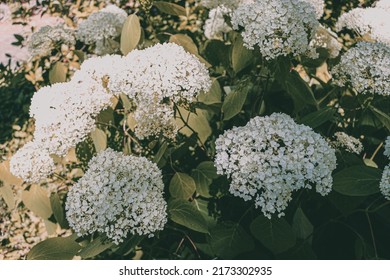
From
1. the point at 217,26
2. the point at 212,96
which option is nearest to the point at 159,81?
the point at 212,96

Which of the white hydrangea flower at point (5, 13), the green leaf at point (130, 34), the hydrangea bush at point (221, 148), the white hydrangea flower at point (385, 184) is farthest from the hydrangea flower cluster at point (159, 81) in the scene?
the white hydrangea flower at point (5, 13)

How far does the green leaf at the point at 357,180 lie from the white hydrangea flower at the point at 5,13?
4.70 metres

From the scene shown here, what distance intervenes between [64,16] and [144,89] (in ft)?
11.6

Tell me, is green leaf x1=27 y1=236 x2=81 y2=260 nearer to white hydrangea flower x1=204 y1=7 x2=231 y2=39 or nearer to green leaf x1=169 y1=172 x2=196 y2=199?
green leaf x1=169 y1=172 x2=196 y2=199

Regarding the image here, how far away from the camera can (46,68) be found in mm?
4449

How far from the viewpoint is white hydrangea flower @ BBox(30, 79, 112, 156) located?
2098 mm

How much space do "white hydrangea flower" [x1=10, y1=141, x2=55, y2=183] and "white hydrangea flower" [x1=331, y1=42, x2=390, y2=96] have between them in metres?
1.59

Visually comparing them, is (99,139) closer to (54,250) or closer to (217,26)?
(54,250)

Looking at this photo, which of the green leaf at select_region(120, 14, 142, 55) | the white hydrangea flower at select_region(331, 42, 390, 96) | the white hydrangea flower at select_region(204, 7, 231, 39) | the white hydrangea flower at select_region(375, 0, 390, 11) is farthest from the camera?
the white hydrangea flower at select_region(204, 7, 231, 39)

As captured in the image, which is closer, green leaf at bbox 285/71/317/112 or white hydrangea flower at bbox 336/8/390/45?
green leaf at bbox 285/71/317/112

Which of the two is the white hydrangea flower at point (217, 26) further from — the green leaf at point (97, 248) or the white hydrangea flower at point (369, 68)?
the green leaf at point (97, 248)

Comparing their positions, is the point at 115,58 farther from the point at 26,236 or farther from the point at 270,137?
the point at 26,236

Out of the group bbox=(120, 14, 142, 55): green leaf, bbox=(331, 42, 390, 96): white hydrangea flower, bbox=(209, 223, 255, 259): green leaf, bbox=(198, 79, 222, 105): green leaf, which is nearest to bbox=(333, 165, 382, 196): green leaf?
bbox=(331, 42, 390, 96): white hydrangea flower

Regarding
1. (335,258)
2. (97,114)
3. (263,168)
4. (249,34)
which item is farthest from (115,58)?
(335,258)
